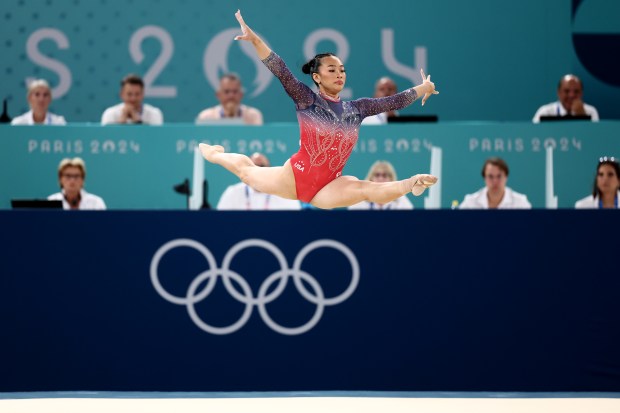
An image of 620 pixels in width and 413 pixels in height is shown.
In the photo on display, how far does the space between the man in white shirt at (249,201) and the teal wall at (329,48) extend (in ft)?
9.98

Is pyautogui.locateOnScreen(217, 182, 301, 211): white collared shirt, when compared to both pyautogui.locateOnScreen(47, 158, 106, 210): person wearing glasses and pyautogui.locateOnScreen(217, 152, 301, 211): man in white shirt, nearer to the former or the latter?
pyautogui.locateOnScreen(217, 152, 301, 211): man in white shirt

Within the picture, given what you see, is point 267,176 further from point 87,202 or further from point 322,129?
point 87,202

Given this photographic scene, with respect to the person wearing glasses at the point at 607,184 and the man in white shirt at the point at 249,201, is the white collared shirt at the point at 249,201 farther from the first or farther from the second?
the person wearing glasses at the point at 607,184

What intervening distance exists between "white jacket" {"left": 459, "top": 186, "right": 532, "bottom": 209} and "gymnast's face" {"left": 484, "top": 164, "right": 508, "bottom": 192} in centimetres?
11

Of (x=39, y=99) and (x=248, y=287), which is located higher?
(x=39, y=99)

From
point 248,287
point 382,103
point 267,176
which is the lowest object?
point 248,287

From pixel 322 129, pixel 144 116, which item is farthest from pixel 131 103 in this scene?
pixel 322 129

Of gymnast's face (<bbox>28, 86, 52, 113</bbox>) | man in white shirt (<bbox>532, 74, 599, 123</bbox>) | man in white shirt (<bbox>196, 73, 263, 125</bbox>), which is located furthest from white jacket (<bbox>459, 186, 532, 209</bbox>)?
gymnast's face (<bbox>28, 86, 52, 113</bbox>)

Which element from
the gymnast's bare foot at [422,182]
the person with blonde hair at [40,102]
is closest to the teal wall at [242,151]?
the person with blonde hair at [40,102]

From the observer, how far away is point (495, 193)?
29.5 feet

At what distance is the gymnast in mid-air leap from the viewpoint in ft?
18.4

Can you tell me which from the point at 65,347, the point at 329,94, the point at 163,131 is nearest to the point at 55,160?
the point at 163,131

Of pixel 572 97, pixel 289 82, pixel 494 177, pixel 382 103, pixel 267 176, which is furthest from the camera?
pixel 572 97

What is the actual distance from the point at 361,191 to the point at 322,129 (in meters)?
0.40
